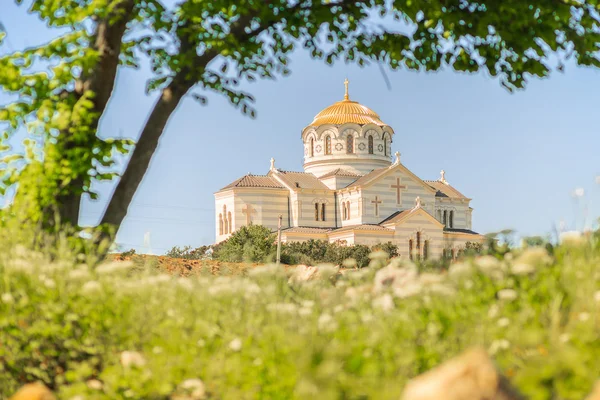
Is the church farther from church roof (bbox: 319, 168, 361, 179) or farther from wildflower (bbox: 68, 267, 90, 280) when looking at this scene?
wildflower (bbox: 68, 267, 90, 280)

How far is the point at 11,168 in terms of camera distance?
24.7 feet

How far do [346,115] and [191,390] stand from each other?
5586 cm

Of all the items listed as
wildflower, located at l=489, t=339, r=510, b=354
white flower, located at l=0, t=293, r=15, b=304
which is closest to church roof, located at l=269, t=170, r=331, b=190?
white flower, located at l=0, t=293, r=15, b=304

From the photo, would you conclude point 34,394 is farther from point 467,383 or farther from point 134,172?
point 134,172

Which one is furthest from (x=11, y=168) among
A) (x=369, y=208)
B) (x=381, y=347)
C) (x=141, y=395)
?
(x=369, y=208)

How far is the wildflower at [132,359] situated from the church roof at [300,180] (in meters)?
51.0

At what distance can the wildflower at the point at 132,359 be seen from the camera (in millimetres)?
4871

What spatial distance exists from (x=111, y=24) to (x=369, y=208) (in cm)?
4855

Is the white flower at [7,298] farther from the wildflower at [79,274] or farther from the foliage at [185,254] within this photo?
the foliage at [185,254]

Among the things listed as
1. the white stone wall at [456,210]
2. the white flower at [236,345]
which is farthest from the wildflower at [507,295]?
the white stone wall at [456,210]

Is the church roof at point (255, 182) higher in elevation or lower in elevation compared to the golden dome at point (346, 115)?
lower

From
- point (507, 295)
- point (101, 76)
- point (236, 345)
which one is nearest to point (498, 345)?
point (507, 295)

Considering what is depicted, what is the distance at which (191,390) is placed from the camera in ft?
15.2

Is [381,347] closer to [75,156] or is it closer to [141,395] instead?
[141,395]
